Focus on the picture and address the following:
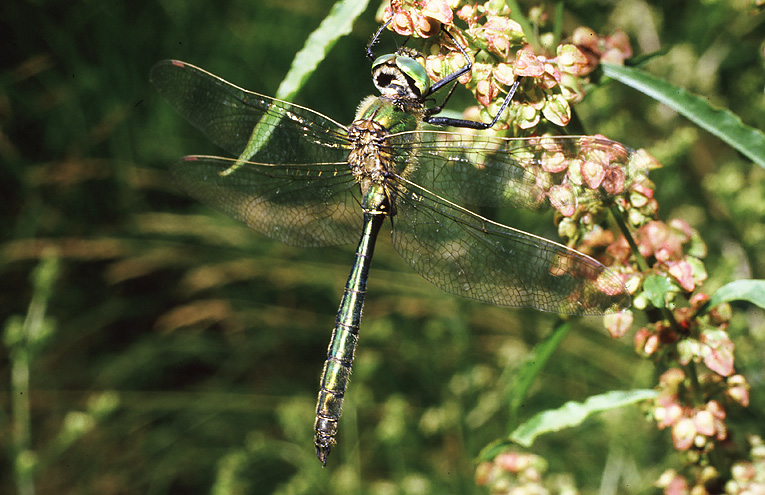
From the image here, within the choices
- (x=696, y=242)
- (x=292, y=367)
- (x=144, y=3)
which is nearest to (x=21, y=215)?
(x=144, y=3)

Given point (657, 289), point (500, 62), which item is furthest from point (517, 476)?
point (500, 62)

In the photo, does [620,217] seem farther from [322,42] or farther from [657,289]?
[322,42]

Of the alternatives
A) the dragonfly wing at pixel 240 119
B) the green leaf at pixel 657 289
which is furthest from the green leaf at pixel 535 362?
the dragonfly wing at pixel 240 119

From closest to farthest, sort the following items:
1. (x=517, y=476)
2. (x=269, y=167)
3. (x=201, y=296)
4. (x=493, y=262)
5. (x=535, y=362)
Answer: (x=535, y=362) → (x=493, y=262) → (x=517, y=476) → (x=269, y=167) → (x=201, y=296)

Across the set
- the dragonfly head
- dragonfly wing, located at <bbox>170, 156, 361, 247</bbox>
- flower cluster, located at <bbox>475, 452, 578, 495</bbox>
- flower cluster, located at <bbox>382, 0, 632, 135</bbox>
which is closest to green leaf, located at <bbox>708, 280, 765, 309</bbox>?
flower cluster, located at <bbox>382, 0, 632, 135</bbox>

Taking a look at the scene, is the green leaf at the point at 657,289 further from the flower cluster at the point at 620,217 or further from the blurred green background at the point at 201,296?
the blurred green background at the point at 201,296

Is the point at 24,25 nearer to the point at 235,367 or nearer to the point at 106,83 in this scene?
the point at 106,83
